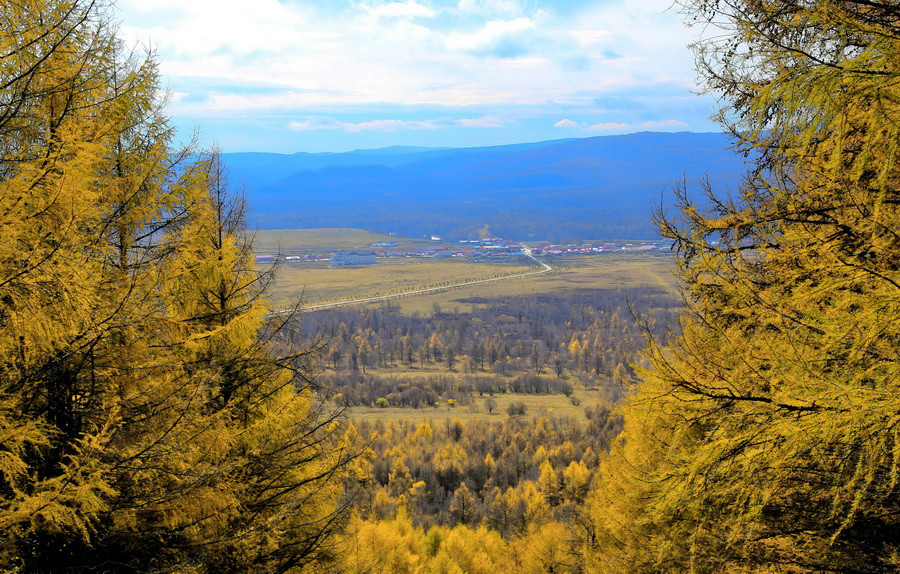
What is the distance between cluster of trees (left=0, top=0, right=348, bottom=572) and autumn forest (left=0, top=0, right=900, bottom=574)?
3cm

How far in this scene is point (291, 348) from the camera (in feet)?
25.2

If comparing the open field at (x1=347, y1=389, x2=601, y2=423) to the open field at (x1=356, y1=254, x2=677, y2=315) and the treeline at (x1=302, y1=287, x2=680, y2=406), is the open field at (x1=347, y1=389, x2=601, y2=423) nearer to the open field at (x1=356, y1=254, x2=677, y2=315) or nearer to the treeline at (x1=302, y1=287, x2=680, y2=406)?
the treeline at (x1=302, y1=287, x2=680, y2=406)

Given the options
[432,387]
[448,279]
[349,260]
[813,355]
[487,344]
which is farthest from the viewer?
[349,260]

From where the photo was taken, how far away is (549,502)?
3481 centimetres

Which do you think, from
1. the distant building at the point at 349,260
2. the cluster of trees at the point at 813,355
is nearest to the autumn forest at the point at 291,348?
the cluster of trees at the point at 813,355

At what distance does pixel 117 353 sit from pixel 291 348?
10.6ft

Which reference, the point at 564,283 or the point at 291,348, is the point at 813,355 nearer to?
the point at 291,348

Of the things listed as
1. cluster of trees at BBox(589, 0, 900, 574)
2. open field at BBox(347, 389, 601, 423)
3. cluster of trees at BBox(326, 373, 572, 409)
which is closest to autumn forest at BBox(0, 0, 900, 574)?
cluster of trees at BBox(589, 0, 900, 574)

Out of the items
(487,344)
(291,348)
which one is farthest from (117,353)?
(487,344)

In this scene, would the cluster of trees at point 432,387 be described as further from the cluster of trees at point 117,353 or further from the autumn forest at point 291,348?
the cluster of trees at point 117,353

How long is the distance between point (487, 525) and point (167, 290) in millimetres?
Answer: 30743

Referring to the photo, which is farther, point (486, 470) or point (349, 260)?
point (349, 260)

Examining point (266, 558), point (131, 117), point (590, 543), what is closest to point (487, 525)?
point (590, 543)

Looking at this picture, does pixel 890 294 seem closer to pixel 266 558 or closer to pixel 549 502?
pixel 266 558
